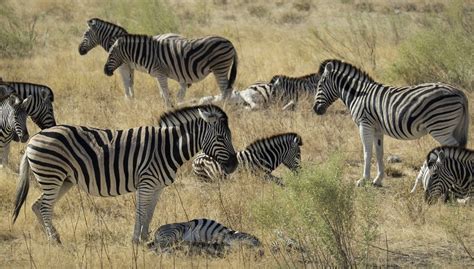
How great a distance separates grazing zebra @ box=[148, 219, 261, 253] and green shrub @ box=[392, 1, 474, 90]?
8673mm

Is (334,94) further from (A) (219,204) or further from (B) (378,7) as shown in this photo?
(B) (378,7)

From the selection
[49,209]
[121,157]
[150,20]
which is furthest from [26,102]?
[150,20]

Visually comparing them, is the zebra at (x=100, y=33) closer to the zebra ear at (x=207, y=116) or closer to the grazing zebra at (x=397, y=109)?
the grazing zebra at (x=397, y=109)

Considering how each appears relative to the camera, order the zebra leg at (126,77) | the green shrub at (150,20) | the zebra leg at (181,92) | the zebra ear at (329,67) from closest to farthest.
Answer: the zebra ear at (329,67), the zebra leg at (181,92), the zebra leg at (126,77), the green shrub at (150,20)

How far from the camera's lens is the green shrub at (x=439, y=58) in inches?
Answer: 633

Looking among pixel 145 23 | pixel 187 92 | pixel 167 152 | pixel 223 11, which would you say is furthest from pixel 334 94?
pixel 223 11

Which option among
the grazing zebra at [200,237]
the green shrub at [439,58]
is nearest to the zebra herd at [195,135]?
the grazing zebra at [200,237]

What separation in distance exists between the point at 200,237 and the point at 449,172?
11.5 ft

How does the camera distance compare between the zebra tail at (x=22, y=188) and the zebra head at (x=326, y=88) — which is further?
the zebra head at (x=326, y=88)

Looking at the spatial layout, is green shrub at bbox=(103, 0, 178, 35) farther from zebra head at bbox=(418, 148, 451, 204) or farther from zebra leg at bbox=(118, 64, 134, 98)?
zebra head at bbox=(418, 148, 451, 204)

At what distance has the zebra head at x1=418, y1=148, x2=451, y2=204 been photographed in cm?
1032

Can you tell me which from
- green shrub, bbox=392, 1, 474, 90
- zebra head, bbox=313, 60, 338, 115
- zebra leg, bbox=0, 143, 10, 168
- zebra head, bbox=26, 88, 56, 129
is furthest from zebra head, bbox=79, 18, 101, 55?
zebra head, bbox=313, 60, 338, 115

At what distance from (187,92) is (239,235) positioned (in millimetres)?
9054

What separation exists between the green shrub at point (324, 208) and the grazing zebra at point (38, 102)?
20.2ft
